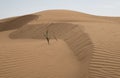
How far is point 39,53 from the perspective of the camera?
25.0 ft

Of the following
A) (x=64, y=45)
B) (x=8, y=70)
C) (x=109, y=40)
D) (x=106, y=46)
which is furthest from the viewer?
(x=64, y=45)

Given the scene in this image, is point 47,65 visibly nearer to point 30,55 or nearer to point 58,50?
point 30,55

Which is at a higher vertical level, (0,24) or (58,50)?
(58,50)

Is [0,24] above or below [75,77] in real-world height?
below

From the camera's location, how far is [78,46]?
8023 mm

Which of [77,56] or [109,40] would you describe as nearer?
[77,56]

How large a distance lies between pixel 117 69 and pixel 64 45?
9.78 ft

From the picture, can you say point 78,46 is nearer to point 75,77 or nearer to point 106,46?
point 106,46

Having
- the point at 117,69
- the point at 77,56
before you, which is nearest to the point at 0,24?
the point at 77,56

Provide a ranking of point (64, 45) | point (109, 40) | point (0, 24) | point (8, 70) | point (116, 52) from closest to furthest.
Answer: point (8, 70)
point (116, 52)
point (109, 40)
point (64, 45)
point (0, 24)

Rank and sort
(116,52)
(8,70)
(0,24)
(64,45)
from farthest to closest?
(0,24) → (64,45) → (116,52) → (8,70)

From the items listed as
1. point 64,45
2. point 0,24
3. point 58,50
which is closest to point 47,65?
point 58,50

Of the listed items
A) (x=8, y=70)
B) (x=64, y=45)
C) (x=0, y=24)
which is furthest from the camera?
(x=0, y=24)

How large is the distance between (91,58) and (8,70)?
86.3 inches
